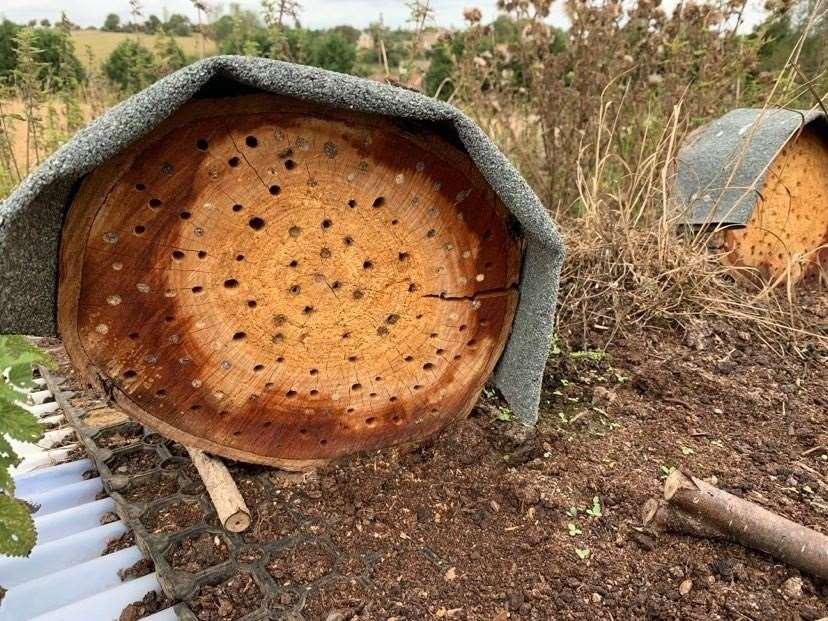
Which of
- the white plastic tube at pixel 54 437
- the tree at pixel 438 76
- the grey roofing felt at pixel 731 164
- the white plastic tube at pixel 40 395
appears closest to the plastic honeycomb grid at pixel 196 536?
the white plastic tube at pixel 54 437

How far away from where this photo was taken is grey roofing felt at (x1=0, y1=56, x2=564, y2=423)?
3.47ft

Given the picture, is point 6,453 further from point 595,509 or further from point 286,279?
point 595,509

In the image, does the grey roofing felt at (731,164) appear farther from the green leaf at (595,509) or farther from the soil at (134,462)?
the soil at (134,462)

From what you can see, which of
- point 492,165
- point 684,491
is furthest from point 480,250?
point 684,491

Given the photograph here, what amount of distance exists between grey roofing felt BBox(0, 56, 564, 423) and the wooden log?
489mm

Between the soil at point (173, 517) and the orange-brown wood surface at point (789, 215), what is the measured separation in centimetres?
243

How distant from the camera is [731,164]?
8.46ft

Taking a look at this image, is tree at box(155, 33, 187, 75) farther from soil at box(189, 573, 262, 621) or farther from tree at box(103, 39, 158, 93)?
soil at box(189, 573, 262, 621)

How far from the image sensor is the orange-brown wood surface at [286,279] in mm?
1267

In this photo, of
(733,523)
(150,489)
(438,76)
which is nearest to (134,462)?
(150,489)

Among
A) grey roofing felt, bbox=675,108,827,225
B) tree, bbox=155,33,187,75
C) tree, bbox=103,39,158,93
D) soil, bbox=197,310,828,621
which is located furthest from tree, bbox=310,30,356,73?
soil, bbox=197,310,828,621

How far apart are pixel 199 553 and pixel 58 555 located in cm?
31

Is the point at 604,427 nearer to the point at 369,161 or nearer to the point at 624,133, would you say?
the point at 369,161

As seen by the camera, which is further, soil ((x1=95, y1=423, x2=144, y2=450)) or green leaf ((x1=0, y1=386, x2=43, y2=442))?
soil ((x1=95, y1=423, x2=144, y2=450))
